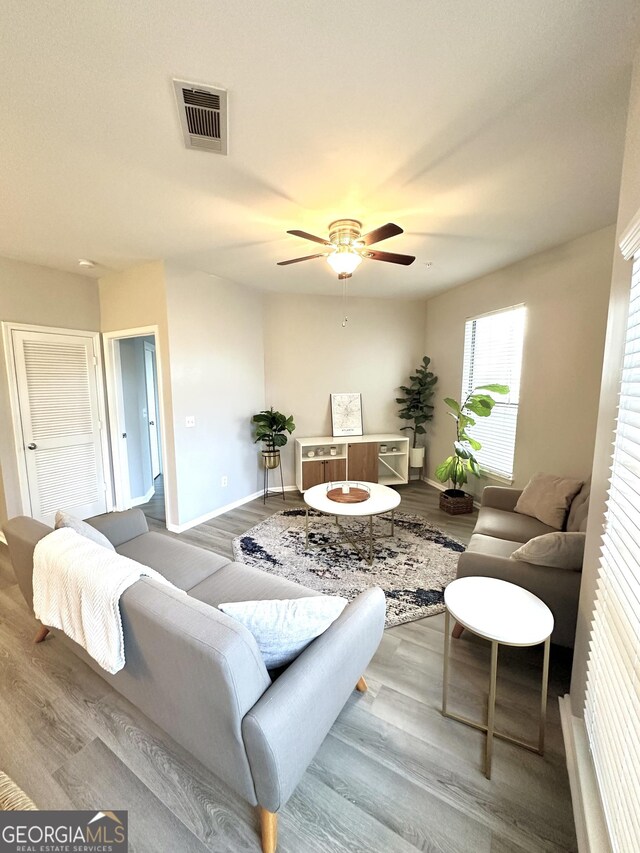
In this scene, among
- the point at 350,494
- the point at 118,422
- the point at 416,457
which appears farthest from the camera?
the point at 416,457

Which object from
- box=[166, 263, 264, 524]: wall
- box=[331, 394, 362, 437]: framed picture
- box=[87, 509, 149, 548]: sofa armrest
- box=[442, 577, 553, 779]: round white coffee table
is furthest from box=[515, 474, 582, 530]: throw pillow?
box=[166, 263, 264, 524]: wall

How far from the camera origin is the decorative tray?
299 centimetres

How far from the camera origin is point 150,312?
3.41 m

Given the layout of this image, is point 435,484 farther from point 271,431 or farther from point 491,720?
point 491,720

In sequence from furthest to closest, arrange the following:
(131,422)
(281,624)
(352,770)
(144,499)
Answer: (144,499)
(131,422)
(352,770)
(281,624)

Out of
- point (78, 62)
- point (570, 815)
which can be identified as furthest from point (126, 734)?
point (78, 62)

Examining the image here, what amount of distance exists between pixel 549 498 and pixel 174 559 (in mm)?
2805

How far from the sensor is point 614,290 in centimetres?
130

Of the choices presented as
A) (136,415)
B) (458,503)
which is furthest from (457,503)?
(136,415)

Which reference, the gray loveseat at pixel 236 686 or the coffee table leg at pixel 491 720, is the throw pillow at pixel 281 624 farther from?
the coffee table leg at pixel 491 720

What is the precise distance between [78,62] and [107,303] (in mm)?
→ 2911

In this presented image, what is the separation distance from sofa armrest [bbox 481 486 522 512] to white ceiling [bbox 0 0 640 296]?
2244mm

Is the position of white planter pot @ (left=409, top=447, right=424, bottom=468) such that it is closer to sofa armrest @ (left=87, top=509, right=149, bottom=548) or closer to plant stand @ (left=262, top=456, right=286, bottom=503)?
plant stand @ (left=262, top=456, right=286, bottom=503)

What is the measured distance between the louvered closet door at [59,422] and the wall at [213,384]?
4.03ft
